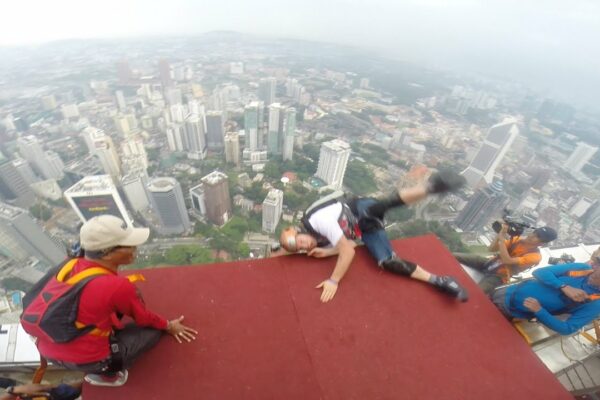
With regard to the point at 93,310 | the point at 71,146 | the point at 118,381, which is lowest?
the point at 71,146

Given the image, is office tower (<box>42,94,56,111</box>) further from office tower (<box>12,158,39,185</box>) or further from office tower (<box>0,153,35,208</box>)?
office tower (<box>0,153,35,208</box>)

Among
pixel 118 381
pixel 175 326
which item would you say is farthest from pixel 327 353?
pixel 118 381

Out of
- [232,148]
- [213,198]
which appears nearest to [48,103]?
[232,148]

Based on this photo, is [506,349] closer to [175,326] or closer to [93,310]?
[175,326]

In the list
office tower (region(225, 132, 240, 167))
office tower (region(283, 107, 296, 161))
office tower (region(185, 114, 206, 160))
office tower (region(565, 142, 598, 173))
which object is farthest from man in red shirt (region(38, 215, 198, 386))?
office tower (region(565, 142, 598, 173))

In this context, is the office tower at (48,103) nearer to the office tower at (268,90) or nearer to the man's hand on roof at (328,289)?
the office tower at (268,90)

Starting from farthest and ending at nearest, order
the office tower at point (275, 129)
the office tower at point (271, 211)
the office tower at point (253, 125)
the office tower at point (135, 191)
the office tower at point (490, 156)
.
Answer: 1. the office tower at point (253, 125)
2. the office tower at point (275, 129)
3. the office tower at point (490, 156)
4. the office tower at point (135, 191)
5. the office tower at point (271, 211)

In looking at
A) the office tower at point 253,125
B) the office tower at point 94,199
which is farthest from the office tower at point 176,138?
the office tower at point 94,199
